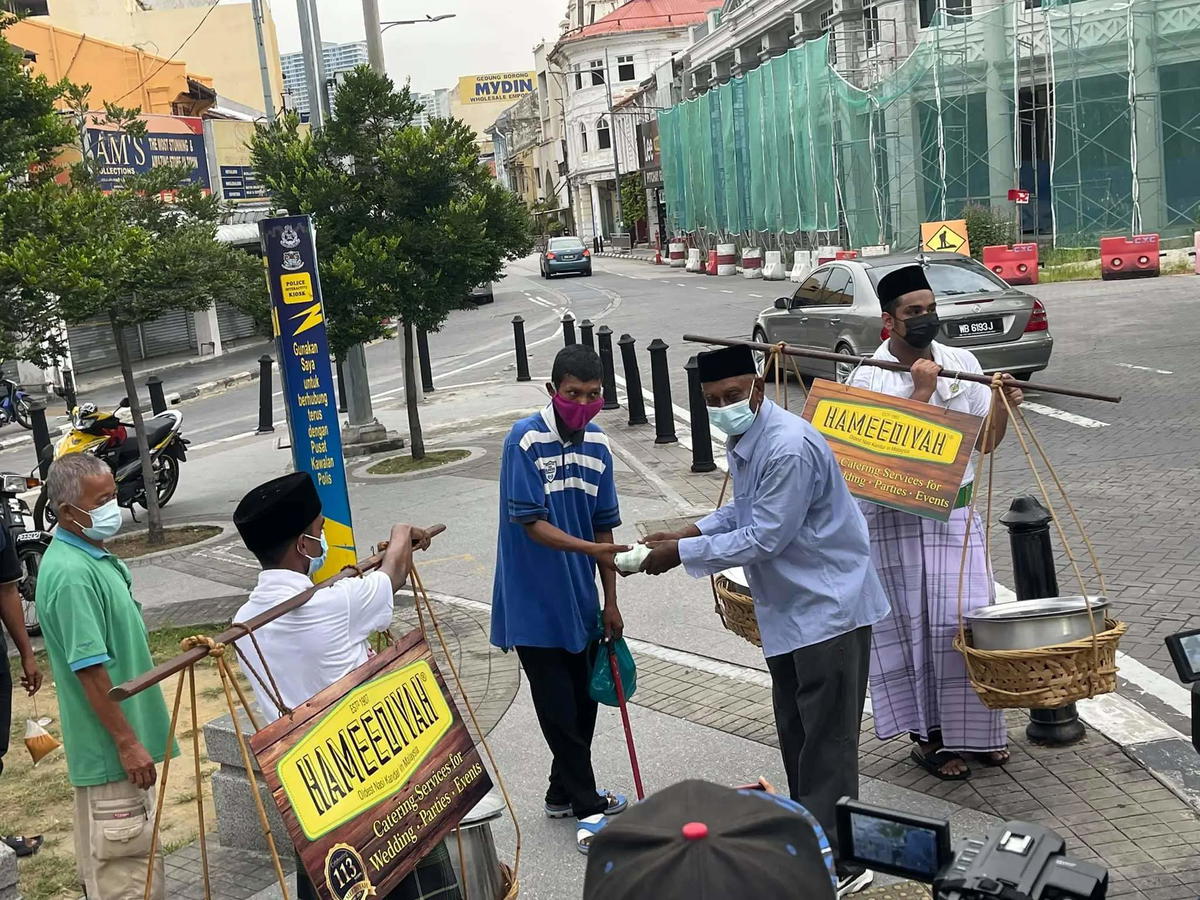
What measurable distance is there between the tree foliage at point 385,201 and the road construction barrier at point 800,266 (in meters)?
25.1

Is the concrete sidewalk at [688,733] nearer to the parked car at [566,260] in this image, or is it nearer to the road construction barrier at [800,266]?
the road construction barrier at [800,266]

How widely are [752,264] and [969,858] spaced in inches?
1627

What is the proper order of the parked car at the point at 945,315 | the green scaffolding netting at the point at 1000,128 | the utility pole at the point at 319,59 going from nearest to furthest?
1. the parked car at the point at 945,315
2. the utility pole at the point at 319,59
3. the green scaffolding netting at the point at 1000,128

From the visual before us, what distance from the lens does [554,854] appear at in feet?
16.1

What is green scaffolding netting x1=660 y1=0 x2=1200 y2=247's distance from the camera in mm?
29172

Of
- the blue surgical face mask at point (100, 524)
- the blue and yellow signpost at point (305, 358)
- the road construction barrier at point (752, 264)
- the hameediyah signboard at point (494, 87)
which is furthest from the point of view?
the hameediyah signboard at point (494, 87)

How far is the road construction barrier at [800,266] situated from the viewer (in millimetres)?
37688

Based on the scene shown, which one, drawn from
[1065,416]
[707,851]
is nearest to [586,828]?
[707,851]

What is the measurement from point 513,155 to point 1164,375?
110755mm

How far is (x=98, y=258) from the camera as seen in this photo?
31.0ft

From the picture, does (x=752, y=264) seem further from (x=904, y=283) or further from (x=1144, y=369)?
(x=904, y=283)

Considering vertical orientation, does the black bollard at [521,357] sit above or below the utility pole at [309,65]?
below

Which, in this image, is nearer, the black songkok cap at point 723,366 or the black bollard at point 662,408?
the black songkok cap at point 723,366

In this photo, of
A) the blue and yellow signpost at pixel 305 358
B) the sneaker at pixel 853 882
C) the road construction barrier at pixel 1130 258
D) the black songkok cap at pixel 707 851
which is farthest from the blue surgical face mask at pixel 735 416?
the road construction barrier at pixel 1130 258
